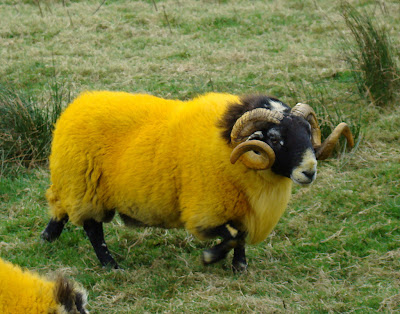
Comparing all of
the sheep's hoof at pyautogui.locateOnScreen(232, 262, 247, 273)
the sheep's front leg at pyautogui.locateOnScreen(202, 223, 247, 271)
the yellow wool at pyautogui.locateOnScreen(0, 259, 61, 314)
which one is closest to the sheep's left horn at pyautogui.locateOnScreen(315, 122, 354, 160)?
the sheep's front leg at pyautogui.locateOnScreen(202, 223, 247, 271)

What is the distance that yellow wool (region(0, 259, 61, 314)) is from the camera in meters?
3.73

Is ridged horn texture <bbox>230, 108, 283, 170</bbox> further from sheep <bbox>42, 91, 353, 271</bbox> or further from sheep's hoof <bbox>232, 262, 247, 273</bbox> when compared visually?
sheep's hoof <bbox>232, 262, 247, 273</bbox>

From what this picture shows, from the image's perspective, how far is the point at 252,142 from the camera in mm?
5031

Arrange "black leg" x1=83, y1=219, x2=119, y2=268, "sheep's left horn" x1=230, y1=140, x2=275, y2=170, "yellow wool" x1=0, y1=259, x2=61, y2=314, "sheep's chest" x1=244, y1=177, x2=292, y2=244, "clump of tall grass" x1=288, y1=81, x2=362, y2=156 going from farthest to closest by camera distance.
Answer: "clump of tall grass" x1=288, y1=81, x2=362, y2=156 → "black leg" x1=83, y1=219, x2=119, y2=268 → "sheep's chest" x1=244, y1=177, x2=292, y2=244 → "sheep's left horn" x1=230, y1=140, x2=275, y2=170 → "yellow wool" x1=0, y1=259, x2=61, y2=314

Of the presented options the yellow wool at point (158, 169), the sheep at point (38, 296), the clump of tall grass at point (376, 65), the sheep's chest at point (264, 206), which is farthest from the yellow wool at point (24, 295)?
the clump of tall grass at point (376, 65)

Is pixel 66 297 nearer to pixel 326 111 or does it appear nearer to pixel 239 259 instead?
pixel 239 259

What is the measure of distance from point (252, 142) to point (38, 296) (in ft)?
6.87

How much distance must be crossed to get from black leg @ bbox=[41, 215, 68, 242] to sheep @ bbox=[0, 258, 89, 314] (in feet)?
8.08

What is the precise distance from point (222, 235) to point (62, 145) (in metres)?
1.71

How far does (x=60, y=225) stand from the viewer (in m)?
6.40

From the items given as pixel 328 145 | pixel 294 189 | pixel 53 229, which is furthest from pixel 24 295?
pixel 294 189

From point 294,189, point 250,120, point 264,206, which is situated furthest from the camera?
point 294,189

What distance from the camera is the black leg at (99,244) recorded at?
19.7 feet

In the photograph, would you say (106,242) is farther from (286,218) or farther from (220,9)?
(220,9)
